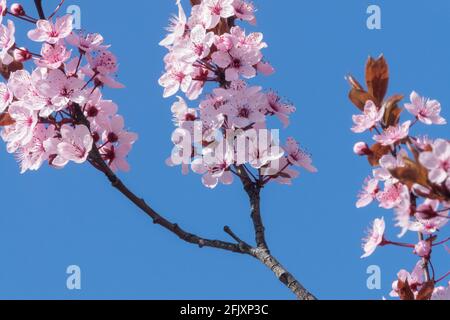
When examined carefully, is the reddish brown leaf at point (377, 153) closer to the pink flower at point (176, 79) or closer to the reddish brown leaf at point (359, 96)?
the reddish brown leaf at point (359, 96)

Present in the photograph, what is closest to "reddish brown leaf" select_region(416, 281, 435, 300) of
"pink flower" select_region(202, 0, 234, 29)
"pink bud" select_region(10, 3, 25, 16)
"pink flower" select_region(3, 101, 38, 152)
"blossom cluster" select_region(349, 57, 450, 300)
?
"blossom cluster" select_region(349, 57, 450, 300)

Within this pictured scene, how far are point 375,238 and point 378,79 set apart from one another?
530 mm

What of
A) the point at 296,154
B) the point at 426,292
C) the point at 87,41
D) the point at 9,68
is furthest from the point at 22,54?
the point at 426,292

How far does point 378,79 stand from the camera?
279 centimetres

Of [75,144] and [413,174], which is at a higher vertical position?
[75,144]

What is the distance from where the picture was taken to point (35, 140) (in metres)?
3.10

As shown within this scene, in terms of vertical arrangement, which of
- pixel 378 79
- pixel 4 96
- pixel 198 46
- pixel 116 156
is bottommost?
pixel 378 79

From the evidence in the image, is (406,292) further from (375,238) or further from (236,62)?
(236,62)

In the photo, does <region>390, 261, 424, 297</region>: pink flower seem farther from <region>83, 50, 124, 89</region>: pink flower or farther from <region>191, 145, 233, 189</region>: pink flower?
<region>83, 50, 124, 89</region>: pink flower

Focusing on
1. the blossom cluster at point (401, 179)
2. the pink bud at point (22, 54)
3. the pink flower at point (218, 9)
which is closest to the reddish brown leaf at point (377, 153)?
the blossom cluster at point (401, 179)

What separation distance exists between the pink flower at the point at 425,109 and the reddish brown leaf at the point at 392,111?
5 centimetres

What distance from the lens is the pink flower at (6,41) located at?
317 cm

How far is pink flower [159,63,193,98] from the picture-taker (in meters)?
3.25
